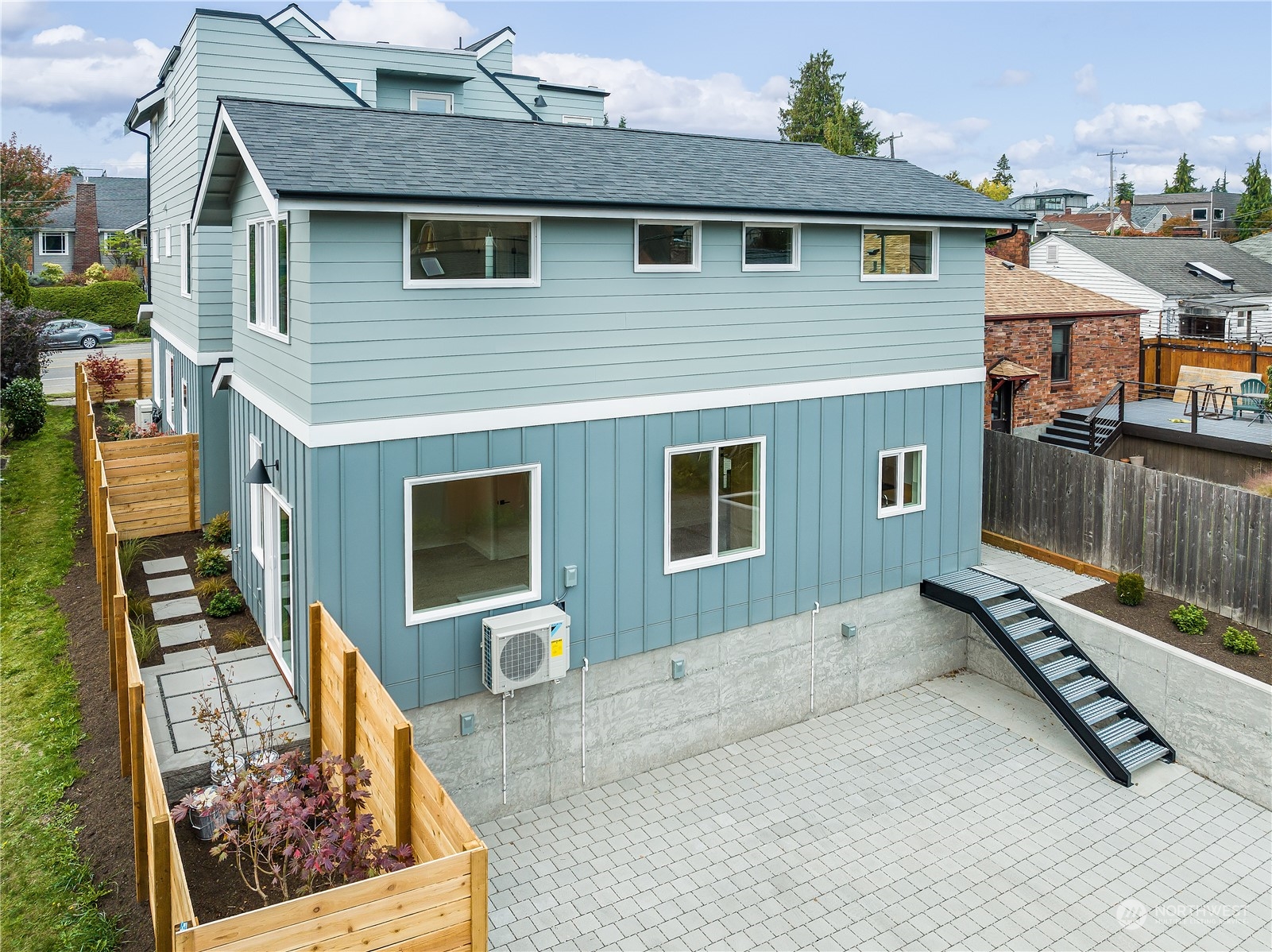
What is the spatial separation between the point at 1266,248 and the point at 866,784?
38.9 m

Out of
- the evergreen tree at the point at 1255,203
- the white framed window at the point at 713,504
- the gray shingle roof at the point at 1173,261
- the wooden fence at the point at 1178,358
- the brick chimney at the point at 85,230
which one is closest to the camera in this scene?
the white framed window at the point at 713,504

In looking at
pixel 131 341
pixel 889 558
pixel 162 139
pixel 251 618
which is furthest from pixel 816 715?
pixel 131 341

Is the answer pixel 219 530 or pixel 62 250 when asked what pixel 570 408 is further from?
pixel 62 250

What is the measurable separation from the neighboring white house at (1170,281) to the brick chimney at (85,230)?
1855 inches

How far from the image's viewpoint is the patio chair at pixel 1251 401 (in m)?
18.6

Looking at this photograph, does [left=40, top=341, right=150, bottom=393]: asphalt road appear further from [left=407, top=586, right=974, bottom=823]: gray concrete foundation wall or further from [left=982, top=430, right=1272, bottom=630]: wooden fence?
[left=982, top=430, right=1272, bottom=630]: wooden fence

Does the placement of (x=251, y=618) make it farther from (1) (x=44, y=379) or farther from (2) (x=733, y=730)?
(1) (x=44, y=379)

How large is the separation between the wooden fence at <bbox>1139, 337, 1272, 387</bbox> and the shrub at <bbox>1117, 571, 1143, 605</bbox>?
436 inches

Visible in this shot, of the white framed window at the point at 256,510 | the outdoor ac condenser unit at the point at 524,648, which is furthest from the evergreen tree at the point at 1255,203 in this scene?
the white framed window at the point at 256,510

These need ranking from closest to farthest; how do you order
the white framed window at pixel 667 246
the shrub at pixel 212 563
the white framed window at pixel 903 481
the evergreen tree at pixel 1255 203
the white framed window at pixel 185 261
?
the white framed window at pixel 667 246 < the white framed window at pixel 903 481 < the shrub at pixel 212 563 < the white framed window at pixel 185 261 < the evergreen tree at pixel 1255 203

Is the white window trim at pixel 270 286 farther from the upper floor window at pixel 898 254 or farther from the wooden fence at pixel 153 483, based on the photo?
the upper floor window at pixel 898 254

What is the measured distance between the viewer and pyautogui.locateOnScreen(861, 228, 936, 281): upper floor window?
12.4 metres
